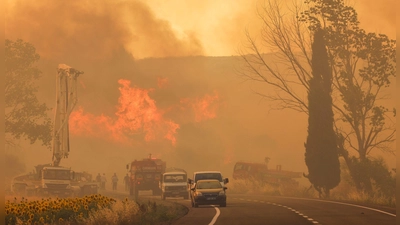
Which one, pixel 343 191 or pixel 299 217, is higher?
pixel 343 191

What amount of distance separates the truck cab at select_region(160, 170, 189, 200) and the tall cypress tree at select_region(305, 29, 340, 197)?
9626 mm

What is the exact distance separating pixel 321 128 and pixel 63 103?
18607mm

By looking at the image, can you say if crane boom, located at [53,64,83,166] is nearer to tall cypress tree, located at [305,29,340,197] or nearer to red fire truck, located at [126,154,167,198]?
red fire truck, located at [126,154,167,198]

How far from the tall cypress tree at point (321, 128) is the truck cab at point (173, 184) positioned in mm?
9626

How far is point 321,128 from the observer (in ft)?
184

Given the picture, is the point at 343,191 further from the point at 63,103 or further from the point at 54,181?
the point at 63,103

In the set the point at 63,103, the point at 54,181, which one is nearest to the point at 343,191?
the point at 54,181

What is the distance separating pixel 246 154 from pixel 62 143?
88.3 m

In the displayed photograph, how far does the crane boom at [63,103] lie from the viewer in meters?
55.7

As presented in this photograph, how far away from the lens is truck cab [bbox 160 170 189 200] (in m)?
58.2

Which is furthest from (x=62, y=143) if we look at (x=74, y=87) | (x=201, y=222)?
(x=201, y=222)

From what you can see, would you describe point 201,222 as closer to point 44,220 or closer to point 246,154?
point 44,220

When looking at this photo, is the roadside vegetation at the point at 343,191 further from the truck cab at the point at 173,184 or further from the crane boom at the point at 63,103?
the crane boom at the point at 63,103

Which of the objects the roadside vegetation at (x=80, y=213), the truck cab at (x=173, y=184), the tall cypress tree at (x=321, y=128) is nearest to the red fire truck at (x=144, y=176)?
the truck cab at (x=173, y=184)
